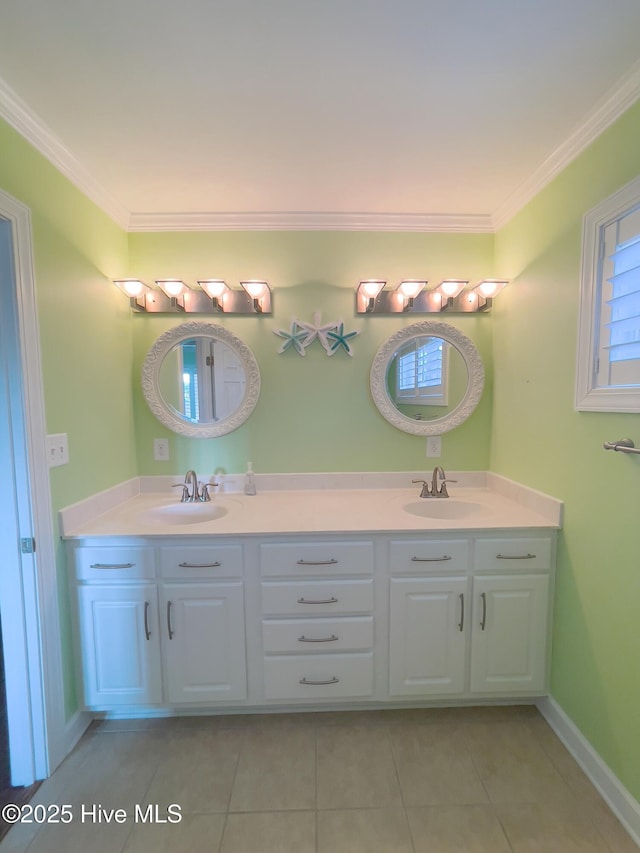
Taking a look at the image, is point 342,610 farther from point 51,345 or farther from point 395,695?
point 51,345

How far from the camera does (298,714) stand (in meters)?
1.69

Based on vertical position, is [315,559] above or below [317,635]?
above

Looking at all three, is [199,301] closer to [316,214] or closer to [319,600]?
[316,214]

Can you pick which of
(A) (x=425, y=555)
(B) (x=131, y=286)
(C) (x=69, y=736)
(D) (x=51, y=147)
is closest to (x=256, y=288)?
(B) (x=131, y=286)

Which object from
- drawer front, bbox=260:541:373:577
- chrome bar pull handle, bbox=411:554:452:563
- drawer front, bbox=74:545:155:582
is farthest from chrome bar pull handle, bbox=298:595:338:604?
drawer front, bbox=74:545:155:582

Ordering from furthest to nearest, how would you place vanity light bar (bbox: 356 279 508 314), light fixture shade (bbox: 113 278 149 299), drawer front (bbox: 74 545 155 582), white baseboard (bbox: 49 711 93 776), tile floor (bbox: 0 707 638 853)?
vanity light bar (bbox: 356 279 508 314)
light fixture shade (bbox: 113 278 149 299)
drawer front (bbox: 74 545 155 582)
white baseboard (bbox: 49 711 93 776)
tile floor (bbox: 0 707 638 853)

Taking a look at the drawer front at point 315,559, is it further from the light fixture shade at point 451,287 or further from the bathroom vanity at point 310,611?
the light fixture shade at point 451,287

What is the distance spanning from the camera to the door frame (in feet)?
4.35

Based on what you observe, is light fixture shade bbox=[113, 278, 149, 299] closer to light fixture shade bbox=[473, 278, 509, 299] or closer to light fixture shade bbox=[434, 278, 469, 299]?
light fixture shade bbox=[434, 278, 469, 299]

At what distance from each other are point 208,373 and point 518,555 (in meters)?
1.87

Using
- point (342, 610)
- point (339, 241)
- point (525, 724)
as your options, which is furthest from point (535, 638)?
point (339, 241)

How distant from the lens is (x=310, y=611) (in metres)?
1.61

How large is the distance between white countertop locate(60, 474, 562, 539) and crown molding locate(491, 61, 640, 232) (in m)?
1.48

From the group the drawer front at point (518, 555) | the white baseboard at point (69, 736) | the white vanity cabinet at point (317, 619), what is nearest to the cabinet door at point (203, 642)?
the white vanity cabinet at point (317, 619)
